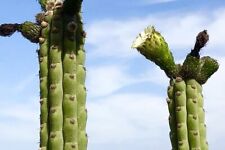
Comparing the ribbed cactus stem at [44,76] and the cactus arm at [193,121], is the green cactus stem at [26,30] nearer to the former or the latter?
the ribbed cactus stem at [44,76]

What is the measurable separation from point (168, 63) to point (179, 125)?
114cm

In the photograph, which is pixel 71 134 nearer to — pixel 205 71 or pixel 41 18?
pixel 41 18

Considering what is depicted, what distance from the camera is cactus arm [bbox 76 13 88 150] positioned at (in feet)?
25.1

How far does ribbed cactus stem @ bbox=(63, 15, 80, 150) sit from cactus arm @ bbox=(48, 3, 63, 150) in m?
0.06

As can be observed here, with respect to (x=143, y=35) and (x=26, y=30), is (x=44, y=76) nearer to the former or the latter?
(x=26, y=30)

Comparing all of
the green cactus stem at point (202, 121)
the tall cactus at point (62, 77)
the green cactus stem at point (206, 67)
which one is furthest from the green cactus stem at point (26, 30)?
the green cactus stem at point (206, 67)

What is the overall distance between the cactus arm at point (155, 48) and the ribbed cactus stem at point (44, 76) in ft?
7.83

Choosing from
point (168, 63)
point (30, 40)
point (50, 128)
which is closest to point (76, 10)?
point (30, 40)

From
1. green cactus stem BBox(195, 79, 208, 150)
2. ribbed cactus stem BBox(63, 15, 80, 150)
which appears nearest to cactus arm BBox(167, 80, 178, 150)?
green cactus stem BBox(195, 79, 208, 150)

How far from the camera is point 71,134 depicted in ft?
24.5

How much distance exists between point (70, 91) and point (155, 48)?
9.68 feet

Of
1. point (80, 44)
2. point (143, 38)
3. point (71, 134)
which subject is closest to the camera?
point (71, 134)

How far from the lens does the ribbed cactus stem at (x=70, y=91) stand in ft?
24.5

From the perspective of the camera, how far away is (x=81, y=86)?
7781 mm
